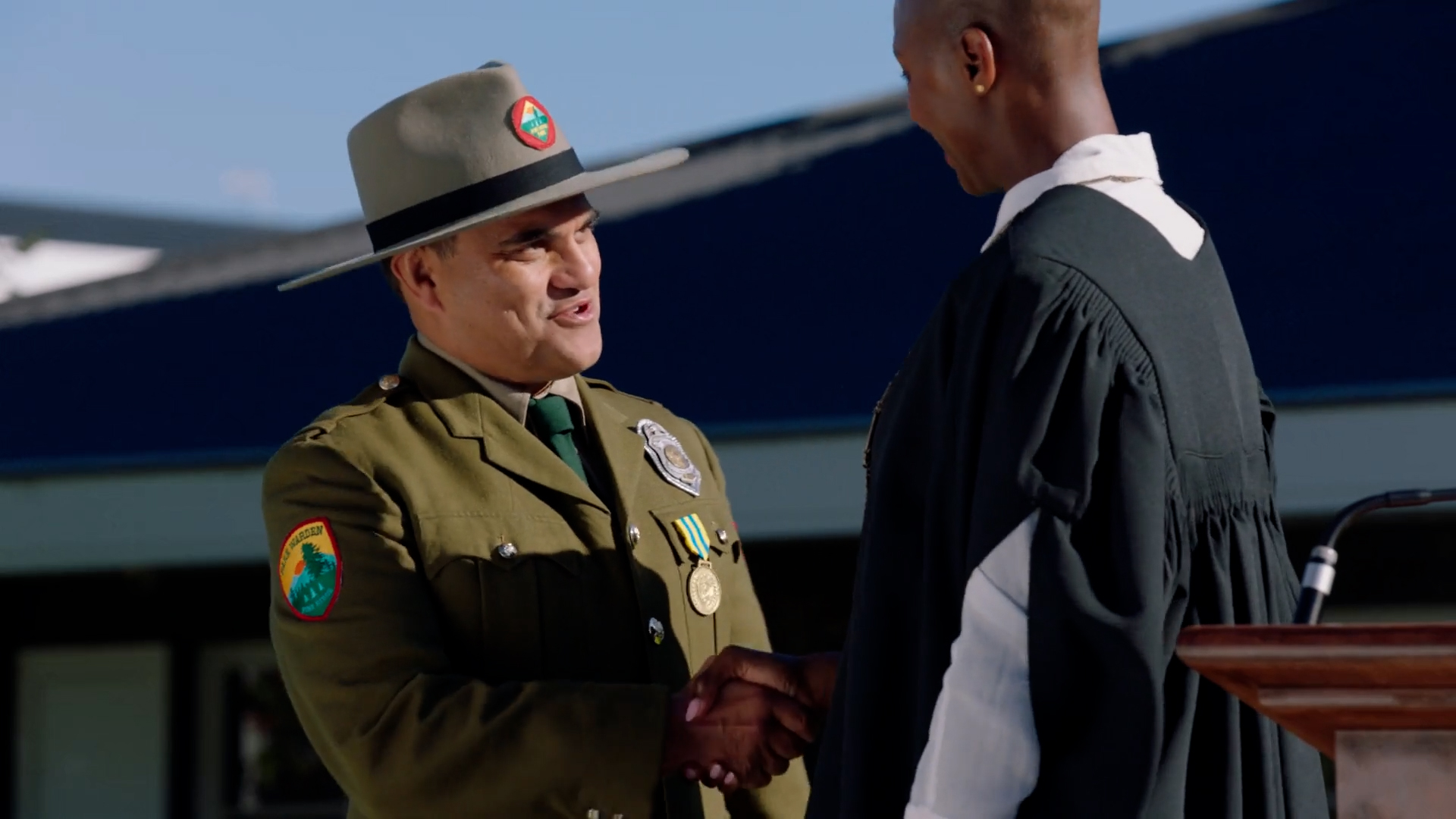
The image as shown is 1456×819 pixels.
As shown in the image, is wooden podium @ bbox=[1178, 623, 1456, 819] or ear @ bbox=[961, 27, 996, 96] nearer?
wooden podium @ bbox=[1178, 623, 1456, 819]

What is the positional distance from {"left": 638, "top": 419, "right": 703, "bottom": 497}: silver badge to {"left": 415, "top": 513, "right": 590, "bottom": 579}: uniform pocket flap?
0.30 metres

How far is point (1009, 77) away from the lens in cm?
213

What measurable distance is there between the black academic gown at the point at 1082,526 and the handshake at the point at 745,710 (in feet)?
1.88

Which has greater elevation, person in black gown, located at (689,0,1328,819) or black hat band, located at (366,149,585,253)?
black hat band, located at (366,149,585,253)

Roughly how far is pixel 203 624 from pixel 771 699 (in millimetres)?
6877

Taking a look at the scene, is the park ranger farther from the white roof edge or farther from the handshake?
the white roof edge

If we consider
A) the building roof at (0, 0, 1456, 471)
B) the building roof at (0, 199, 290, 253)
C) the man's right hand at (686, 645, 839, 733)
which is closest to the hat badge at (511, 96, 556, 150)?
the man's right hand at (686, 645, 839, 733)

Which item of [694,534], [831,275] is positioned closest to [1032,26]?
[694,534]

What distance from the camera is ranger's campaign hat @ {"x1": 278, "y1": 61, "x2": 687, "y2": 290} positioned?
9.84 ft

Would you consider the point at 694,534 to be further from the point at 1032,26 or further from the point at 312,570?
the point at 1032,26

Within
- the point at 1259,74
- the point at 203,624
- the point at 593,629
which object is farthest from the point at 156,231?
the point at 593,629

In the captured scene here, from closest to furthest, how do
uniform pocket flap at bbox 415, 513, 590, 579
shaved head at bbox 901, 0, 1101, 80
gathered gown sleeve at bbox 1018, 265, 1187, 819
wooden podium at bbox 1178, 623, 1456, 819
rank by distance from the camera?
wooden podium at bbox 1178, 623, 1456, 819, gathered gown sleeve at bbox 1018, 265, 1187, 819, shaved head at bbox 901, 0, 1101, 80, uniform pocket flap at bbox 415, 513, 590, 579

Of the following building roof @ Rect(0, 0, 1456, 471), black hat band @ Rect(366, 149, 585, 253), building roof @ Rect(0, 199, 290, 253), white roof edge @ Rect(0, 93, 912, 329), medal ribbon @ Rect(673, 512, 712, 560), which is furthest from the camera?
building roof @ Rect(0, 199, 290, 253)

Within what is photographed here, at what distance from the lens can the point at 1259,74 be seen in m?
6.83
